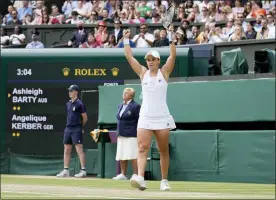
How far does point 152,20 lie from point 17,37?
141 inches

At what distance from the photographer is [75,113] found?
1933cm

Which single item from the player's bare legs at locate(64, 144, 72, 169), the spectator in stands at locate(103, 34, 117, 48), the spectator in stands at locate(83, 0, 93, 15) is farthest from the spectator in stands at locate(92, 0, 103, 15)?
the player's bare legs at locate(64, 144, 72, 169)

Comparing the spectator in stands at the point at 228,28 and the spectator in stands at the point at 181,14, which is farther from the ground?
the spectator in stands at the point at 181,14

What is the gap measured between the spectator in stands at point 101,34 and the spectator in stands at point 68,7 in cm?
354

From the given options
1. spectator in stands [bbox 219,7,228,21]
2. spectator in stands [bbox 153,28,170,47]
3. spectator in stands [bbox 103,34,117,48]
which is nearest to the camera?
spectator in stands [bbox 153,28,170,47]

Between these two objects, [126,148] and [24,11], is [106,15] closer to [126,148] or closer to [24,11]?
[24,11]

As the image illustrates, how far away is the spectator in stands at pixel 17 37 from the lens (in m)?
24.2

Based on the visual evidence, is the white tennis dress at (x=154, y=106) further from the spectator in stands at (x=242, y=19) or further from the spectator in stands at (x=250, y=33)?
the spectator in stands at (x=242, y=19)

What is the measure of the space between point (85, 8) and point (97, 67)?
19.0 feet

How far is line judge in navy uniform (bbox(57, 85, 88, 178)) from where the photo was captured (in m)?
19.2

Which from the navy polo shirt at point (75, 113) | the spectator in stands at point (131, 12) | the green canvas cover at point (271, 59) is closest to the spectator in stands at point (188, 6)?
the spectator in stands at point (131, 12)

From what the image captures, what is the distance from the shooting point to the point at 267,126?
57.3 feet

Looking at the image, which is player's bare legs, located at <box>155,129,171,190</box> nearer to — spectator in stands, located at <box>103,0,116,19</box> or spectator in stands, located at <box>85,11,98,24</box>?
spectator in stands, located at <box>85,11,98,24</box>

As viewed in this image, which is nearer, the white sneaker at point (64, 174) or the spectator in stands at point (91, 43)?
the white sneaker at point (64, 174)
